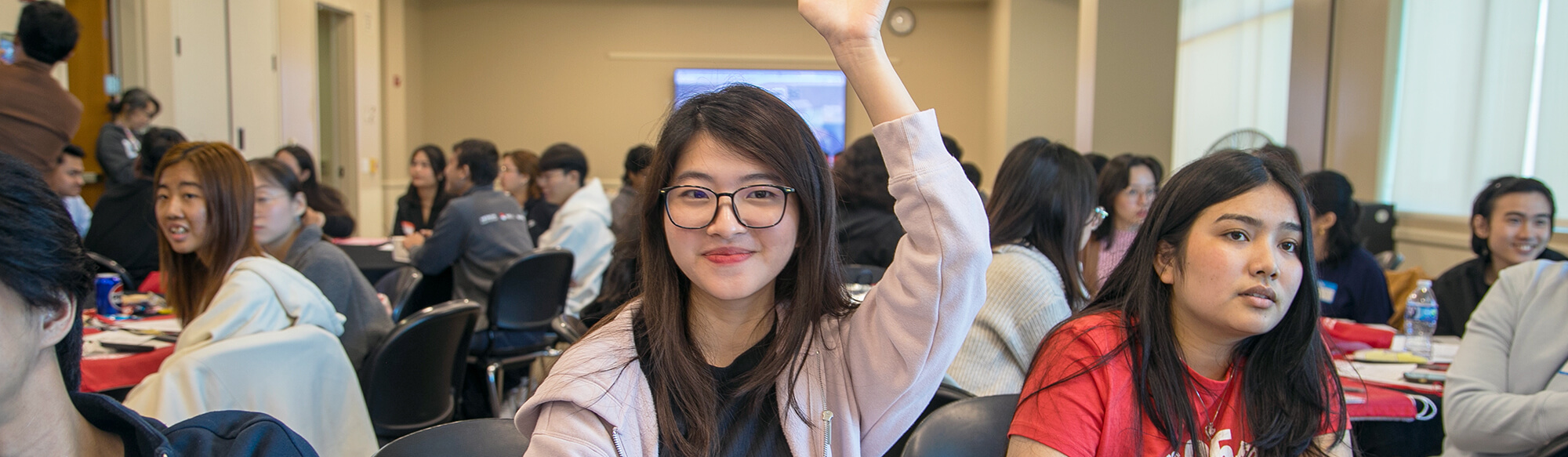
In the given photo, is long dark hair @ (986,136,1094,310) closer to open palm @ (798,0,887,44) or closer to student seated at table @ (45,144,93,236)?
open palm @ (798,0,887,44)

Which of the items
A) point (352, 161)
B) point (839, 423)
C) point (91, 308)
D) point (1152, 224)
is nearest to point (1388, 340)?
point (1152, 224)

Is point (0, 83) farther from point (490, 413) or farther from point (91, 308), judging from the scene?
point (490, 413)

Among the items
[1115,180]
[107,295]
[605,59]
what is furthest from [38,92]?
[605,59]

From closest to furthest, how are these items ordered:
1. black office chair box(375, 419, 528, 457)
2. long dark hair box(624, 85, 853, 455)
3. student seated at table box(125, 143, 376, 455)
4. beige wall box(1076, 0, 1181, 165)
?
long dark hair box(624, 85, 853, 455) < black office chair box(375, 419, 528, 457) < student seated at table box(125, 143, 376, 455) < beige wall box(1076, 0, 1181, 165)

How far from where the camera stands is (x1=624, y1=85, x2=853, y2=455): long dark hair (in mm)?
1097

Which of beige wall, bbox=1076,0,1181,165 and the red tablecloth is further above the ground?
beige wall, bbox=1076,0,1181,165

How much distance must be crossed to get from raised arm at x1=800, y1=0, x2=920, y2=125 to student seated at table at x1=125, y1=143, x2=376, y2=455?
1.23 m

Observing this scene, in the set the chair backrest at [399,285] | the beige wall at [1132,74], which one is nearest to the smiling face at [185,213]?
the chair backrest at [399,285]

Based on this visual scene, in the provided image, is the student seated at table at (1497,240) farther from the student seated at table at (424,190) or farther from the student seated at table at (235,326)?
the student seated at table at (424,190)

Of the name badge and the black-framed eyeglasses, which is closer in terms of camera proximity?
the black-framed eyeglasses

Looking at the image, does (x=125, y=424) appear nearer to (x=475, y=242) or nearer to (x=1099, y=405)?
(x=1099, y=405)

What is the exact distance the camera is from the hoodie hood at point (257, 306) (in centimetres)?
172

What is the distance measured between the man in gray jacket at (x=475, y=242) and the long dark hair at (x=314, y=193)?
3.76 feet

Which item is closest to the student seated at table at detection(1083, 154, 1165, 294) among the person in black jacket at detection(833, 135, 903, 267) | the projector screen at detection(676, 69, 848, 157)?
the person in black jacket at detection(833, 135, 903, 267)
